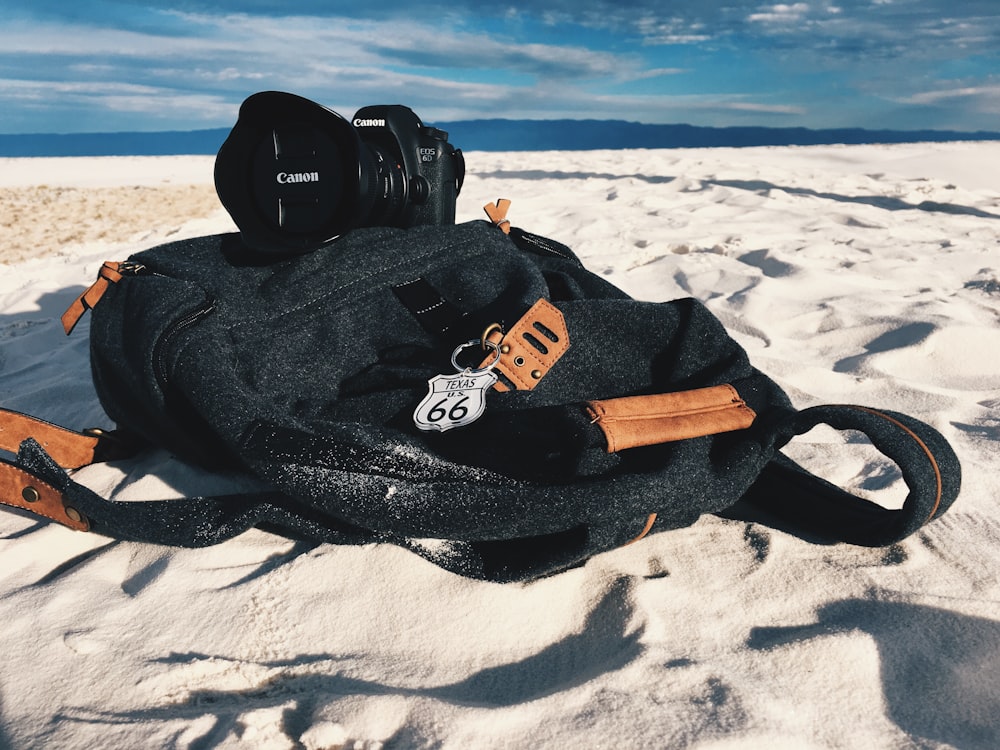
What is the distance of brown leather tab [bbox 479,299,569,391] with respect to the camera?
98 cm

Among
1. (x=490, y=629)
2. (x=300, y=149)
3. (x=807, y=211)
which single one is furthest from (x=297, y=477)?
(x=807, y=211)

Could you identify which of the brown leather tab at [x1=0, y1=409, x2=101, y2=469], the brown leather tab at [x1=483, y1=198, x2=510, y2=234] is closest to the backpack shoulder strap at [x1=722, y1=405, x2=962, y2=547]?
the brown leather tab at [x1=483, y1=198, x2=510, y2=234]

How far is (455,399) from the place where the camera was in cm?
92

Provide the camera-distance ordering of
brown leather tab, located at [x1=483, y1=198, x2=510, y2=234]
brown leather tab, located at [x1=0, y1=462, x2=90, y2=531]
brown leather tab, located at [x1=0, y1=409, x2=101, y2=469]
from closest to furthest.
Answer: brown leather tab, located at [x1=0, y1=462, x2=90, y2=531]
brown leather tab, located at [x1=0, y1=409, x2=101, y2=469]
brown leather tab, located at [x1=483, y1=198, x2=510, y2=234]

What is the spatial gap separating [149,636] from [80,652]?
0.22 feet

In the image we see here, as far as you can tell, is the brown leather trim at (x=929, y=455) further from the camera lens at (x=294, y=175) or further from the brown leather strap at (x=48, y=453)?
the brown leather strap at (x=48, y=453)

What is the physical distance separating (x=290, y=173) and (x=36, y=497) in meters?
0.58

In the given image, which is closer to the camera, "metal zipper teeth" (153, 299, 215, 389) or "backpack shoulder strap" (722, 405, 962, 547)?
"backpack shoulder strap" (722, 405, 962, 547)

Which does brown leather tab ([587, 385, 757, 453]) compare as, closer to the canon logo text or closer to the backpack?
the backpack

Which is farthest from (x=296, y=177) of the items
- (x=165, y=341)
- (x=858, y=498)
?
(x=858, y=498)

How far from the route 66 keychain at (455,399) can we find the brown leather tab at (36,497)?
1.55 feet

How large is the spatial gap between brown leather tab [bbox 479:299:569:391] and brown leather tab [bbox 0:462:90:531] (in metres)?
0.58

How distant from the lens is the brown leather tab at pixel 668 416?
32.8 inches

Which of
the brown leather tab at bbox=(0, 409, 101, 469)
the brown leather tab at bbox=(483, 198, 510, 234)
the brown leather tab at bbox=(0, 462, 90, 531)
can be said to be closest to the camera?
the brown leather tab at bbox=(0, 462, 90, 531)
